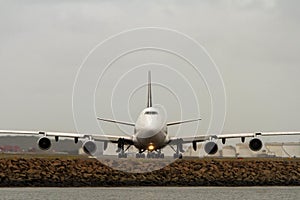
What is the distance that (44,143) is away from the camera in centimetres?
9075

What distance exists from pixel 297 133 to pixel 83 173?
82.7ft

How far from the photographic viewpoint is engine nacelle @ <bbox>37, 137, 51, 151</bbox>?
90188mm

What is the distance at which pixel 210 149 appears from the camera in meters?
92.2

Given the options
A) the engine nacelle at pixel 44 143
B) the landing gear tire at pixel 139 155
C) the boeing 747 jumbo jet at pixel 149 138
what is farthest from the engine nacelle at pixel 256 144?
the engine nacelle at pixel 44 143

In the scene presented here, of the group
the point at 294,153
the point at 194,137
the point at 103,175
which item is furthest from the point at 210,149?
the point at 294,153

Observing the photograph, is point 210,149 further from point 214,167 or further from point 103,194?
point 103,194

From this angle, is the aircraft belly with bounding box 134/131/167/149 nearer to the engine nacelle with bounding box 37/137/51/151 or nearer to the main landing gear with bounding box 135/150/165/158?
the main landing gear with bounding box 135/150/165/158

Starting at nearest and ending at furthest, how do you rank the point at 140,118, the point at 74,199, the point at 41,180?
the point at 74,199 < the point at 41,180 < the point at 140,118

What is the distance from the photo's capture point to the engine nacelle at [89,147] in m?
89.2

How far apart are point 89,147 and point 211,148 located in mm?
12050

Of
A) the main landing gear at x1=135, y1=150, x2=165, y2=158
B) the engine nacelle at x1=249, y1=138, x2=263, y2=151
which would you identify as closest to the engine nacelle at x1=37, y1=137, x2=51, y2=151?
the main landing gear at x1=135, y1=150, x2=165, y2=158

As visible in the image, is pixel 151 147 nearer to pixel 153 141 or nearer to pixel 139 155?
pixel 153 141

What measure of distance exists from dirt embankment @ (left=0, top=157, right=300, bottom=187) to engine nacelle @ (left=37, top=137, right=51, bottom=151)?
8.25m

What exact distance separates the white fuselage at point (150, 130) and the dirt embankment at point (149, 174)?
545 centimetres
